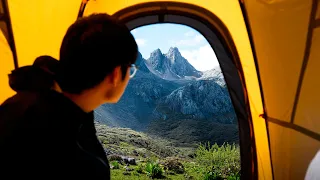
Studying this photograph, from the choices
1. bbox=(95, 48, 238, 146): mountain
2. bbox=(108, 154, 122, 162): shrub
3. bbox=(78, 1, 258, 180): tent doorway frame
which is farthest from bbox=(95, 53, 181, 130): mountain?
bbox=(78, 1, 258, 180): tent doorway frame

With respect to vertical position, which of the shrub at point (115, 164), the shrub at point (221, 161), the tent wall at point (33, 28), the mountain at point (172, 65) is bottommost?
the shrub at point (221, 161)

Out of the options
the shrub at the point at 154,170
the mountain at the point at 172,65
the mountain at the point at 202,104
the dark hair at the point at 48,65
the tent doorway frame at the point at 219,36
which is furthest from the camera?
the mountain at the point at 172,65

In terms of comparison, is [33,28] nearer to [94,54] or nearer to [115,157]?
[94,54]

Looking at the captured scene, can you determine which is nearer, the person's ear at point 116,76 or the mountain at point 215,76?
the person's ear at point 116,76

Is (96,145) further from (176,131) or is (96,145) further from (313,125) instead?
(176,131)

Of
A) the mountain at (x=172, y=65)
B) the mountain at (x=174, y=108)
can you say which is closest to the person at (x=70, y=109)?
the mountain at (x=174, y=108)

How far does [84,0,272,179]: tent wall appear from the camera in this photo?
2389 mm

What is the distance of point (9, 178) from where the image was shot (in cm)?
78

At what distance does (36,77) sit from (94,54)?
143 mm

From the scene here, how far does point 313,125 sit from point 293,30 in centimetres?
43

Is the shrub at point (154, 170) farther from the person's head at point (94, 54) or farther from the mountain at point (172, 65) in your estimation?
the mountain at point (172, 65)

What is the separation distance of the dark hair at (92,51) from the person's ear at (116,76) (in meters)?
0.01

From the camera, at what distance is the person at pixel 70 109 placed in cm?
79

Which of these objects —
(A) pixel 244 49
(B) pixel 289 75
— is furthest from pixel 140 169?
(B) pixel 289 75
